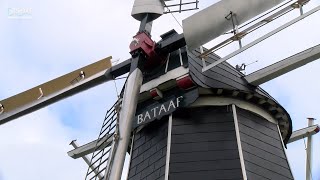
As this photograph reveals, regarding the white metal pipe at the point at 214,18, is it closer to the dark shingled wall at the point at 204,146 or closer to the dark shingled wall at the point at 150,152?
the dark shingled wall at the point at 204,146

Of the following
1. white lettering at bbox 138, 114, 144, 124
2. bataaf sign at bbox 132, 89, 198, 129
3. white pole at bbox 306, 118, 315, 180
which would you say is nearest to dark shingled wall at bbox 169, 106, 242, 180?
bataaf sign at bbox 132, 89, 198, 129

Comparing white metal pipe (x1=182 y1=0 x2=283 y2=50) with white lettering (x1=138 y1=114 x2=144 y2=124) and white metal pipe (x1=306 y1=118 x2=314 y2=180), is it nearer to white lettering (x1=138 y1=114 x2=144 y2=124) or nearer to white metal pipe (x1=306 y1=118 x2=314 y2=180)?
white lettering (x1=138 y1=114 x2=144 y2=124)

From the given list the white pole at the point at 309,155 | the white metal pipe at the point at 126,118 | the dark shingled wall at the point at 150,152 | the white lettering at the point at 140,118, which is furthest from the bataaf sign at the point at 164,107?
the white pole at the point at 309,155

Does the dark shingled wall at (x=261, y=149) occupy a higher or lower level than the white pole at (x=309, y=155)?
lower

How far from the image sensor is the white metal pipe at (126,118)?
776 cm

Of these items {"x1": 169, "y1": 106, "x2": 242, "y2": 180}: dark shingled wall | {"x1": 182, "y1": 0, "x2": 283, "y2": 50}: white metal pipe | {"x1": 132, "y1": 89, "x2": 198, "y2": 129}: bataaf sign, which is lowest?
{"x1": 169, "y1": 106, "x2": 242, "y2": 180}: dark shingled wall

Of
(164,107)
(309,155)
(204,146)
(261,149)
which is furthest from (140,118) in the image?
(309,155)

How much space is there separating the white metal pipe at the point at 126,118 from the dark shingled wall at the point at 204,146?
0.75 meters

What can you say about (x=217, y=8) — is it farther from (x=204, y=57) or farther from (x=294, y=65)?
(x=294, y=65)

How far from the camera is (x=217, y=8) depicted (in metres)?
9.09

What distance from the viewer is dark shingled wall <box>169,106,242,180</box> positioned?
8203 mm

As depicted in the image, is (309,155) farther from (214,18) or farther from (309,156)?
(214,18)

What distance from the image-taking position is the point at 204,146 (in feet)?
28.2

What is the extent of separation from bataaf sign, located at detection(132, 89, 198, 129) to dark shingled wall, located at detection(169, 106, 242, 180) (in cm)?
20
